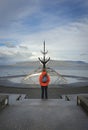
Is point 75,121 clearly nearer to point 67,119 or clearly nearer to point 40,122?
point 67,119

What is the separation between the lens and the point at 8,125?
4441 mm

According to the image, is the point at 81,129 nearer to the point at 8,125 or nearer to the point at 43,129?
the point at 43,129

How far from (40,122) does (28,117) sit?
23.5 inches

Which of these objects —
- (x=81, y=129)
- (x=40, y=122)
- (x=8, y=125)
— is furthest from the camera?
(x=40, y=122)

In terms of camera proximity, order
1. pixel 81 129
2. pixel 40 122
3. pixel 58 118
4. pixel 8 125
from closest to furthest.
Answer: pixel 81 129 → pixel 8 125 → pixel 40 122 → pixel 58 118

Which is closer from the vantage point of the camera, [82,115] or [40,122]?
[40,122]

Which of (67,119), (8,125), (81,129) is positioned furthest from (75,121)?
(8,125)

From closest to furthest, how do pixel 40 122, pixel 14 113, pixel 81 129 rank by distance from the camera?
pixel 81 129 < pixel 40 122 < pixel 14 113

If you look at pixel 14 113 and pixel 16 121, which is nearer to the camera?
pixel 16 121

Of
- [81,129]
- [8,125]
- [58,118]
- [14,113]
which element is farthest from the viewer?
[14,113]

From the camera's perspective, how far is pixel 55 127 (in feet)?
14.2

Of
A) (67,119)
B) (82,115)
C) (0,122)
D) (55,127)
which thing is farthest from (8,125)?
(82,115)

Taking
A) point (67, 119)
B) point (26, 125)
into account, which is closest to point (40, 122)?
point (26, 125)

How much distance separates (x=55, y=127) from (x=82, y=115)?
54.3 inches
